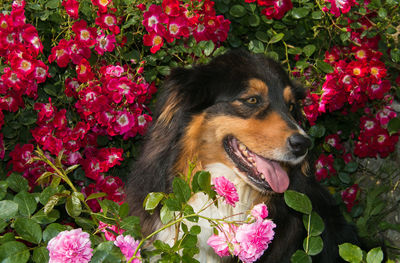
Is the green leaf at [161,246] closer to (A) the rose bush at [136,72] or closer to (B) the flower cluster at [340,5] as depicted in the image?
(A) the rose bush at [136,72]

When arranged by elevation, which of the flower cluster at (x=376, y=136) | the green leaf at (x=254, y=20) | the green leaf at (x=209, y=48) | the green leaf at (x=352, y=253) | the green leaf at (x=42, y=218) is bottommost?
the flower cluster at (x=376, y=136)

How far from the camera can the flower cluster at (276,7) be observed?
3.49 meters

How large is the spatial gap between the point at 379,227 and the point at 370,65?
4.24 ft

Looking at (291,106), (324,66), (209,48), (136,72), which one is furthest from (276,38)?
(136,72)

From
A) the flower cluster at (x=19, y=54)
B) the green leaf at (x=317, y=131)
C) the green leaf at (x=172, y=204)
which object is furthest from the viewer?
the green leaf at (x=317, y=131)

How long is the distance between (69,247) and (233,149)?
1.34 metres

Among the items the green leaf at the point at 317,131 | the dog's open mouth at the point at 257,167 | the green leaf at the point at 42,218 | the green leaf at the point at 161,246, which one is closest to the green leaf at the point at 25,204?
the green leaf at the point at 42,218

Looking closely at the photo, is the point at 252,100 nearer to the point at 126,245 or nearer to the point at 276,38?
the point at 276,38

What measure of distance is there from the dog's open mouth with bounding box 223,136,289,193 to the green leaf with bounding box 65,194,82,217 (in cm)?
108

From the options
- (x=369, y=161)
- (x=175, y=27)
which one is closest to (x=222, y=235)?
(x=175, y=27)

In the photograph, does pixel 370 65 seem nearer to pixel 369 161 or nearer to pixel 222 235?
pixel 369 161

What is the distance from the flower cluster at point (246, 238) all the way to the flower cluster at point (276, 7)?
6.40 ft

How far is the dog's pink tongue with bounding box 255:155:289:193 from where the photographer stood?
279cm

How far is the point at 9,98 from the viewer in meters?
3.19
